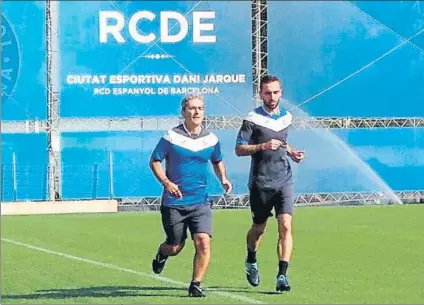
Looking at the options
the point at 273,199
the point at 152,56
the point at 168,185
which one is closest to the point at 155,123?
the point at 152,56

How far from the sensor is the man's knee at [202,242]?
831 cm

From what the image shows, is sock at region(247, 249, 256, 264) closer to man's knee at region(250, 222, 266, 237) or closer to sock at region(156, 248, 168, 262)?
man's knee at region(250, 222, 266, 237)

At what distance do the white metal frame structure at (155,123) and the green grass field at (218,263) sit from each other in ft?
18.5

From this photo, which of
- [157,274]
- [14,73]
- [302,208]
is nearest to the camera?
[157,274]

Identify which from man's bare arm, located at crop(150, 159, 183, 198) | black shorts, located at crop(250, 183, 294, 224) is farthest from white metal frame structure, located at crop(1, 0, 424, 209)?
man's bare arm, located at crop(150, 159, 183, 198)

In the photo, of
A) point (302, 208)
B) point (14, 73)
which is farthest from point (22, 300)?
point (14, 73)

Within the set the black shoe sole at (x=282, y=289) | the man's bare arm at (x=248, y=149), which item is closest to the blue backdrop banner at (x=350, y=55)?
the man's bare arm at (x=248, y=149)

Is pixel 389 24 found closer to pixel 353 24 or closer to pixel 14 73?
pixel 353 24

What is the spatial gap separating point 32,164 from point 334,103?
7410 mm

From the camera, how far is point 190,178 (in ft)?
27.5

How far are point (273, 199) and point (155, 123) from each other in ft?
56.0

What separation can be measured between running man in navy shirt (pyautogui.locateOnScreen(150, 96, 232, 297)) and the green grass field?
387 millimetres

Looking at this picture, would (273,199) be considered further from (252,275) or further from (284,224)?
(252,275)

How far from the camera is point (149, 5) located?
26641 mm
